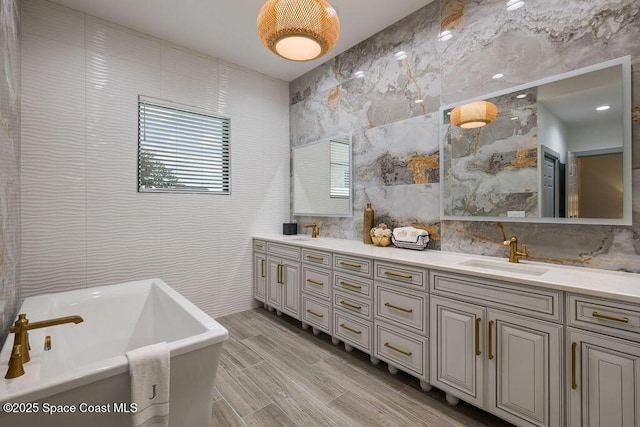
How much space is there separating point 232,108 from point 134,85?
0.97m

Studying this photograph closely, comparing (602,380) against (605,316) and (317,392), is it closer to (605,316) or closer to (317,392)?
(605,316)

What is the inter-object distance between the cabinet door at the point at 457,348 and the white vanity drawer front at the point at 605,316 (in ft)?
1.32

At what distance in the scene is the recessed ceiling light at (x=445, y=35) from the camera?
2277 mm

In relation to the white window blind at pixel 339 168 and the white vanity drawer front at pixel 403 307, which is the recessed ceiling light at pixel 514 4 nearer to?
the white window blind at pixel 339 168

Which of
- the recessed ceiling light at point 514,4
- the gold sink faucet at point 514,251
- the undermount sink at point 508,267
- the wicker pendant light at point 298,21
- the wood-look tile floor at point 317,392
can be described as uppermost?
the recessed ceiling light at point 514,4

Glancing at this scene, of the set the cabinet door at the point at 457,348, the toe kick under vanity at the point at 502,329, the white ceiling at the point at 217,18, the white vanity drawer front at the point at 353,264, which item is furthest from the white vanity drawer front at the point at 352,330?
the white ceiling at the point at 217,18

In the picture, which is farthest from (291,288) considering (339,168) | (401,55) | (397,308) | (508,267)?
(401,55)

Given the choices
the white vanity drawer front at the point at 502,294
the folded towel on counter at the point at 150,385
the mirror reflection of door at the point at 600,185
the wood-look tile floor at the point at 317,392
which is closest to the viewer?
the folded towel on counter at the point at 150,385

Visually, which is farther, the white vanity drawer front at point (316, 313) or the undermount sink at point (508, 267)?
the white vanity drawer front at point (316, 313)

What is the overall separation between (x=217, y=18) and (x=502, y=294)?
302 centimetres

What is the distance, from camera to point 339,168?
10.5ft

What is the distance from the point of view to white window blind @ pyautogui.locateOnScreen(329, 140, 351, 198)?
312cm

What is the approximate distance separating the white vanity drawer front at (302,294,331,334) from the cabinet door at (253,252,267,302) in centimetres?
73

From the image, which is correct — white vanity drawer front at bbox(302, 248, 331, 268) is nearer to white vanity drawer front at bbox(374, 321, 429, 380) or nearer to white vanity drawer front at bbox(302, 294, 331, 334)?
white vanity drawer front at bbox(302, 294, 331, 334)
